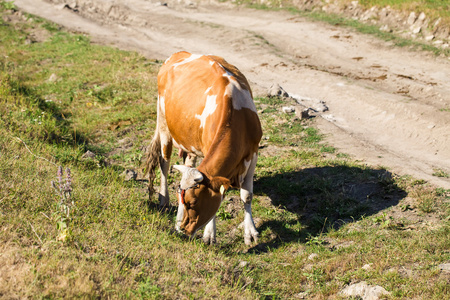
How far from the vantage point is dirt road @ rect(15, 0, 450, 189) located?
357 inches

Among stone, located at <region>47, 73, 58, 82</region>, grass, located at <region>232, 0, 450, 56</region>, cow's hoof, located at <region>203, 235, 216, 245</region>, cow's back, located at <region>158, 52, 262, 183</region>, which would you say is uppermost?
grass, located at <region>232, 0, 450, 56</region>

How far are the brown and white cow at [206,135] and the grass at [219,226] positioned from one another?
1.46 ft

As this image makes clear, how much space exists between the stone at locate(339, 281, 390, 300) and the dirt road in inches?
116

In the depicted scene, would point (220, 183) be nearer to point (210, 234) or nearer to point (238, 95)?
point (210, 234)

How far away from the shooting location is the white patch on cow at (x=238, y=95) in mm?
5945

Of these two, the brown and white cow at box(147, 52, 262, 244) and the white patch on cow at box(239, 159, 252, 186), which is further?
the white patch on cow at box(239, 159, 252, 186)

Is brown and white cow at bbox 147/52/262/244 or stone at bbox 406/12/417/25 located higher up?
stone at bbox 406/12/417/25

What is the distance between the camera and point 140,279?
14.3ft

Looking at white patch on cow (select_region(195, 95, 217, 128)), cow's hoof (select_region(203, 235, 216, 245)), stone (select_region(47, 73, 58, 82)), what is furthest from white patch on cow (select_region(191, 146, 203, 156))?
stone (select_region(47, 73, 58, 82))

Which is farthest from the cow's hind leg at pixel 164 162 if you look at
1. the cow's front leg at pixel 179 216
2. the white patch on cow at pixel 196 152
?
the cow's front leg at pixel 179 216

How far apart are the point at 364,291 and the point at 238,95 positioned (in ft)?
9.89

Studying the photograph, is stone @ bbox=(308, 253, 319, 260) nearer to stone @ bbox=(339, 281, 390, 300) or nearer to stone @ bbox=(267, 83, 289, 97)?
stone @ bbox=(339, 281, 390, 300)

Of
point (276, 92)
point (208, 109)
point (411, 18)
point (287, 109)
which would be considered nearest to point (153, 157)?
point (208, 109)

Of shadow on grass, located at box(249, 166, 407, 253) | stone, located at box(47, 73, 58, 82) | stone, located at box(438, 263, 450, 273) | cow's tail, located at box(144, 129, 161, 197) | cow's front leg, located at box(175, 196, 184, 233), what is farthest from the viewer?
stone, located at box(47, 73, 58, 82)
